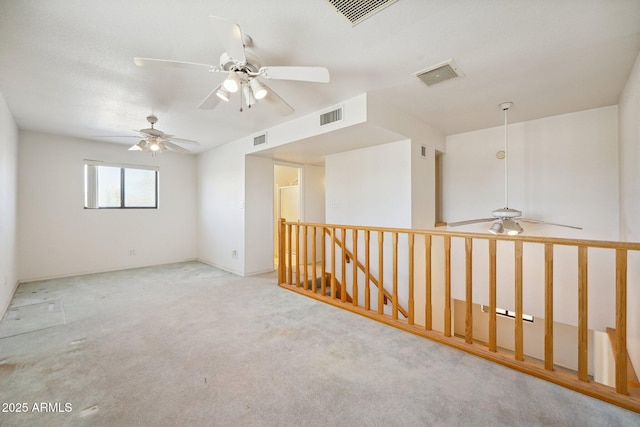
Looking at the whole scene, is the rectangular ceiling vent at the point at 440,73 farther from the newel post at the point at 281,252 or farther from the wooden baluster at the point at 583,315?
the newel post at the point at 281,252

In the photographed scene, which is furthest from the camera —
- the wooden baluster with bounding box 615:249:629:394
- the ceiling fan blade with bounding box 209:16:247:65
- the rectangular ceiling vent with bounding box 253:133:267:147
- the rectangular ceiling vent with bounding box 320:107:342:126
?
the rectangular ceiling vent with bounding box 253:133:267:147

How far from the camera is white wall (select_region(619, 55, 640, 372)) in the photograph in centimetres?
241

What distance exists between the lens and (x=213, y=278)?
188 inches

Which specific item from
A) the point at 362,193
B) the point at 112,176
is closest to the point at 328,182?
the point at 362,193

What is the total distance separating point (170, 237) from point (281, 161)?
3126mm

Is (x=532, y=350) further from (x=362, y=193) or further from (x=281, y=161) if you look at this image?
(x=281, y=161)

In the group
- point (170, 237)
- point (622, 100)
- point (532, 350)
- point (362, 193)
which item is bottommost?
point (532, 350)

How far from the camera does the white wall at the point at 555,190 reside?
3471 millimetres

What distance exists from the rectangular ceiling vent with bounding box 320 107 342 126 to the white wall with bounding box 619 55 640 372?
266 centimetres

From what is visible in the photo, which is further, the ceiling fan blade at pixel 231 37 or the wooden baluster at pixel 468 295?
the wooden baluster at pixel 468 295

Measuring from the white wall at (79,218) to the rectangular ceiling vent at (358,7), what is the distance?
5.54 metres

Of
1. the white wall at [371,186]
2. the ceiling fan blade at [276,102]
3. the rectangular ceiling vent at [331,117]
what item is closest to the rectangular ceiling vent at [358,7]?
the ceiling fan blade at [276,102]

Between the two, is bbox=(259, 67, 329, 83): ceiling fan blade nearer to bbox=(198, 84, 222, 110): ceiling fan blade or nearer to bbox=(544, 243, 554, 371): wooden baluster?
bbox=(198, 84, 222, 110): ceiling fan blade

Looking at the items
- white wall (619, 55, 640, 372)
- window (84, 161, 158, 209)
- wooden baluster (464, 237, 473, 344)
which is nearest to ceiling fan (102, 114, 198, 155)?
window (84, 161, 158, 209)
